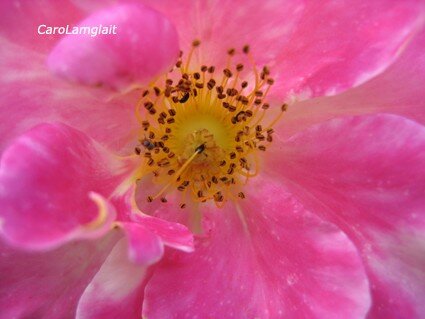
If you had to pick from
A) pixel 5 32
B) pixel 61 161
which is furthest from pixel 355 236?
pixel 5 32

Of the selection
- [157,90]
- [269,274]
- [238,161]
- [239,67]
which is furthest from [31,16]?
[269,274]

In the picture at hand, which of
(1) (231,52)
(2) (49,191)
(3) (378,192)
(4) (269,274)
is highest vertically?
(1) (231,52)

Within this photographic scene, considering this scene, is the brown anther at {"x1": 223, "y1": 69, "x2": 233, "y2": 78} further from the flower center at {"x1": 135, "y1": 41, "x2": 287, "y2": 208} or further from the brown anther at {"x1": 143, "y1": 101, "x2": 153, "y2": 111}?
the brown anther at {"x1": 143, "y1": 101, "x2": 153, "y2": 111}

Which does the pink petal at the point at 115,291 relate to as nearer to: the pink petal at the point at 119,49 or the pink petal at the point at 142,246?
the pink petal at the point at 142,246

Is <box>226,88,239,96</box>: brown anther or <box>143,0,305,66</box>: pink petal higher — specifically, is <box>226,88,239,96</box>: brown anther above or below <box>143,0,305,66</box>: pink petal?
below

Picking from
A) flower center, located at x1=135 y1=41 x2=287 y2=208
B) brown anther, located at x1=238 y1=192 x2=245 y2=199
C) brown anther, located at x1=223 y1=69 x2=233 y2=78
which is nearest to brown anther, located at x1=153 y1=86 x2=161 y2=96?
flower center, located at x1=135 y1=41 x2=287 y2=208

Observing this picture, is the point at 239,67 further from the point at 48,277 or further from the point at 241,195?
the point at 48,277

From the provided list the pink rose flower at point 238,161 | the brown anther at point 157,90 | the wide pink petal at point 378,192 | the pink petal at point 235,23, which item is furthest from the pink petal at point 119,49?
the wide pink petal at point 378,192

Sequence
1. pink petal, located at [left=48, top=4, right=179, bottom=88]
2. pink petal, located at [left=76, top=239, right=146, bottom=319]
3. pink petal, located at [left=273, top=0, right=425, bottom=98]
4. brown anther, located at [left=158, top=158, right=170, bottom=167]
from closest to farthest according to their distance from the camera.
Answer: pink petal, located at [left=48, top=4, right=179, bottom=88] < pink petal, located at [left=273, top=0, right=425, bottom=98] < pink petal, located at [left=76, top=239, right=146, bottom=319] < brown anther, located at [left=158, top=158, right=170, bottom=167]
